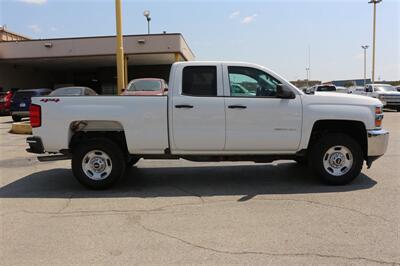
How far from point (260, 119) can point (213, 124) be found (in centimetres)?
76

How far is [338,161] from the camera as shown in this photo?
6727 millimetres

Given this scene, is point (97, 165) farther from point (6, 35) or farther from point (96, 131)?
point (6, 35)

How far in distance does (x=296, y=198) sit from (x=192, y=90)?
92.3 inches

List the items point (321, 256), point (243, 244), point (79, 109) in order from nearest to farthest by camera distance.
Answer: point (321, 256) → point (243, 244) → point (79, 109)

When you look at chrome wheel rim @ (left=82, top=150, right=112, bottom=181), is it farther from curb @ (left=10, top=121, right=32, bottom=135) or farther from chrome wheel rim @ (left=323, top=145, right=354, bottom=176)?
curb @ (left=10, top=121, right=32, bottom=135)

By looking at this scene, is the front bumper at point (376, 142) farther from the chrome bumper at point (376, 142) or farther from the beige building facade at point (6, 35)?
the beige building facade at point (6, 35)

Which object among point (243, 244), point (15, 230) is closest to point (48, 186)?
point (15, 230)

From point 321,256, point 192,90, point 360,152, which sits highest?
point 192,90

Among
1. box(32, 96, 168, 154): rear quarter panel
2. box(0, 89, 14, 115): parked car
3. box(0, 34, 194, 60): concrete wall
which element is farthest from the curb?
box(0, 34, 194, 60): concrete wall

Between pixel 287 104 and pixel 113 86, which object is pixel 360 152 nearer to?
pixel 287 104

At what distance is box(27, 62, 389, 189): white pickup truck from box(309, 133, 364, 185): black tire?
0.02 m

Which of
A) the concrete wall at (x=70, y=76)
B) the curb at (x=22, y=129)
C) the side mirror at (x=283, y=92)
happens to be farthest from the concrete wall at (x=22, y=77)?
the side mirror at (x=283, y=92)

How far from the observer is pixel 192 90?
6594 mm

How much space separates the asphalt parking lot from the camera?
4.04 meters
